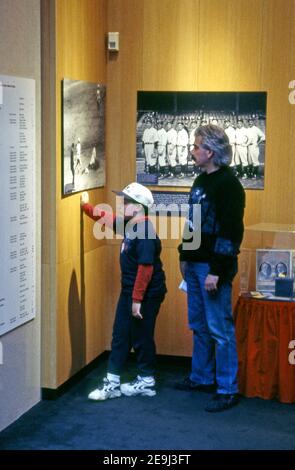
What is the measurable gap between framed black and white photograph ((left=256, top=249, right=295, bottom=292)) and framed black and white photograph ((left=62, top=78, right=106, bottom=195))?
3.93ft

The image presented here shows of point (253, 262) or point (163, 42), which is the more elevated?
point (163, 42)

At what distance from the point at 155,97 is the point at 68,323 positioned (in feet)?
5.43

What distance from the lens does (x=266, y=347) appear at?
199 inches

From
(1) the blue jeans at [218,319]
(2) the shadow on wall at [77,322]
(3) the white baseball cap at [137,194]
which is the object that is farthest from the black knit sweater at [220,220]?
(2) the shadow on wall at [77,322]

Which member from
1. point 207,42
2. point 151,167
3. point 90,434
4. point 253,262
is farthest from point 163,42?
point 90,434

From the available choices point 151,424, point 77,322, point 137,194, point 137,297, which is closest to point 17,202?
point 137,194

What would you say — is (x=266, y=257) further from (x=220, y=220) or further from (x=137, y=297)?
(x=137, y=297)

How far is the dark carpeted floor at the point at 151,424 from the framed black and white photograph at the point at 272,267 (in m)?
0.72

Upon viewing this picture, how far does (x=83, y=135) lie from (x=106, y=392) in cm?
160

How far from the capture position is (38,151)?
15.7 ft

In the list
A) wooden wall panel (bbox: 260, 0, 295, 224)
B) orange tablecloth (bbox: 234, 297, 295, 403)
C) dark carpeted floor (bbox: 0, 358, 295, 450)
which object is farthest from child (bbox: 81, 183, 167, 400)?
wooden wall panel (bbox: 260, 0, 295, 224)

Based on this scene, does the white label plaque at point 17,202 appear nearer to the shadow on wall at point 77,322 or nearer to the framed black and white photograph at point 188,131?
the shadow on wall at point 77,322

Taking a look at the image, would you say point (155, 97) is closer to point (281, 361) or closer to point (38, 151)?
point (38, 151)
